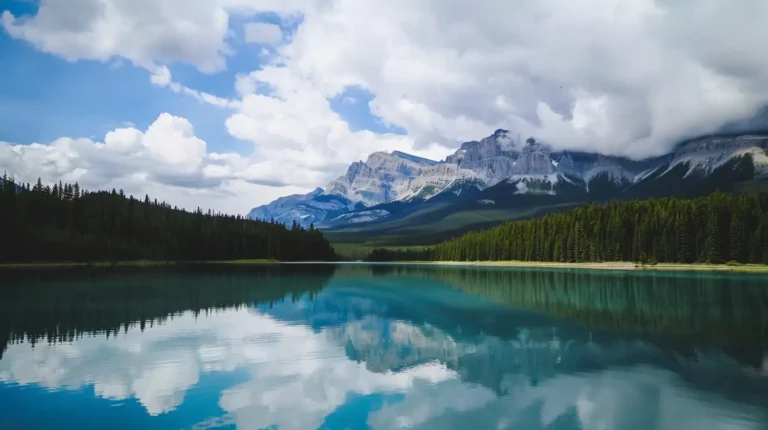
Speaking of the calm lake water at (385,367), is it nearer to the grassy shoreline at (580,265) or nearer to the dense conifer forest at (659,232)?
the grassy shoreline at (580,265)

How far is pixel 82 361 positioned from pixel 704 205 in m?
130

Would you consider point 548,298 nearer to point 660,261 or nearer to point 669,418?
point 669,418

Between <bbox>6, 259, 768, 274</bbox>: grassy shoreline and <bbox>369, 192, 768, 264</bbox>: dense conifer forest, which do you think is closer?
<bbox>6, 259, 768, 274</bbox>: grassy shoreline

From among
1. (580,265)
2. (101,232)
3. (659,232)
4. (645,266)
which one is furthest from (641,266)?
(101,232)

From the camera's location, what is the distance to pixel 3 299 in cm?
4675

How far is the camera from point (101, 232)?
141m

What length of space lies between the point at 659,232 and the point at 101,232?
145959 millimetres

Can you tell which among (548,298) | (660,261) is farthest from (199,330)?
(660,261)

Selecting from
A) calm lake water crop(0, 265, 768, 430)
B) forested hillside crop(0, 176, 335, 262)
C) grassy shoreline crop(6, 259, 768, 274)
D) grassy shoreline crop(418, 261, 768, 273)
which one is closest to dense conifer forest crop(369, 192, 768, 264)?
grassy shoreline crop(418, 261, 768, 273)

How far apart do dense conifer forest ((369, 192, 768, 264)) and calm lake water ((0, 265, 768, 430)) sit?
3004 inches

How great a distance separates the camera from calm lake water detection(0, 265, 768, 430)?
52.5 ft

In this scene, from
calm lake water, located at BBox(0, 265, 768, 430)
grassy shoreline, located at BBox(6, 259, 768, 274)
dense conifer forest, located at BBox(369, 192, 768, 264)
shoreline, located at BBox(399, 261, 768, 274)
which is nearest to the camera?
calm lake water, located at BBox(0, 265, 768, 430)

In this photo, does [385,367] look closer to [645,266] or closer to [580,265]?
[645,266]

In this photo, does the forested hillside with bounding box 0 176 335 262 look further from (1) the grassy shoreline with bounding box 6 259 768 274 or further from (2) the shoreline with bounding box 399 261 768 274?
(2) the shoreline with bounding box 399 261 768 274
